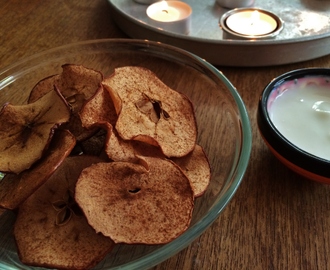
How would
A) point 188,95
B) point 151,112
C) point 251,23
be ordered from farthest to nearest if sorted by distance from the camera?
point 251,23 < point 188,95 < point 151,112

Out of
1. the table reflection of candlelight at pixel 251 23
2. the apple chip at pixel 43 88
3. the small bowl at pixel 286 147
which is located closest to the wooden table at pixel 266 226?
the small bowl at pixel 286 147

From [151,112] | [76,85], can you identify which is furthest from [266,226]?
[76,85]

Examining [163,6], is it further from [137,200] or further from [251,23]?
[137,200]

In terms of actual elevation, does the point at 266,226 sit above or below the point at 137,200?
below

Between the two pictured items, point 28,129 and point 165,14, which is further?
point 165,14

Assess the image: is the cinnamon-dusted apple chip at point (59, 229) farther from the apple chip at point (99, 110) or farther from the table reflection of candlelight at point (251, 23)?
the table reflection of candlelight at point (251, 23)

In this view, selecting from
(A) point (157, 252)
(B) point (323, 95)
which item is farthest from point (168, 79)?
(A) point (157, 252)

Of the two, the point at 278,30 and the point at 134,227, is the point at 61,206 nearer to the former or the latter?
the point at 134,227
